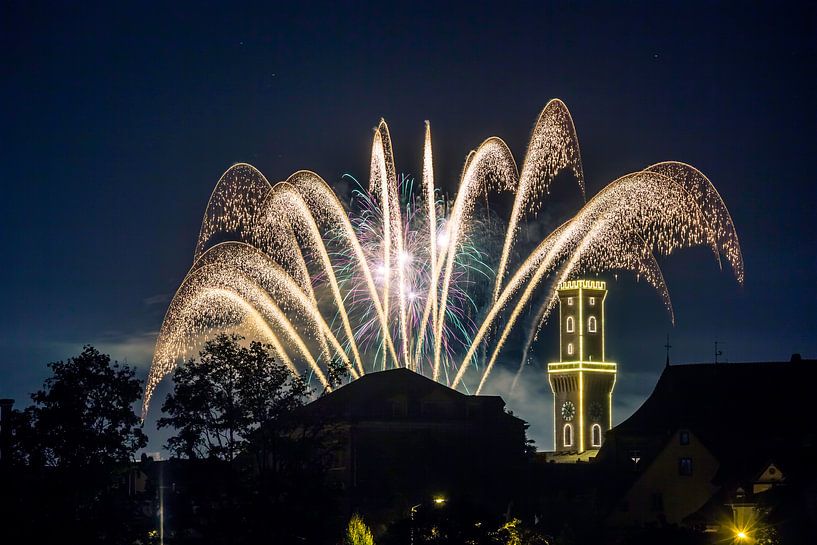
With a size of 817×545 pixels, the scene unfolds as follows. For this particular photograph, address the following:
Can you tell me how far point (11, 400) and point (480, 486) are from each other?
49969mm

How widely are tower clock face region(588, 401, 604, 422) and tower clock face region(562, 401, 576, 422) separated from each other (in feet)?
6.17

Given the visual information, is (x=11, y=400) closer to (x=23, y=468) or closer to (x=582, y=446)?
(x=23, y=468)

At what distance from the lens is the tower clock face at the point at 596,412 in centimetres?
19162

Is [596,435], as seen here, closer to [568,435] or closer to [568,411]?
[568,435]

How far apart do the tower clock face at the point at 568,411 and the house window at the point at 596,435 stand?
9.03ft

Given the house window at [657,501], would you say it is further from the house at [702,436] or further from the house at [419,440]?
the house at [419,440]

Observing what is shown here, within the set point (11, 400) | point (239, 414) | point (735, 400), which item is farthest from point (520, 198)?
point (735, 400)

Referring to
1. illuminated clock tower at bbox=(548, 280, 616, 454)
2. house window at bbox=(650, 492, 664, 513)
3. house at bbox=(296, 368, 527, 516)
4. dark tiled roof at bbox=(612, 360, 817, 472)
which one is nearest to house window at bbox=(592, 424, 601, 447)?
illuminated clock tower at bbox=(548, 280, 616, 454)

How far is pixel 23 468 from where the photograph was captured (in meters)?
85.0

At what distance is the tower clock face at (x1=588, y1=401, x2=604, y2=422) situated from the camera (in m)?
192

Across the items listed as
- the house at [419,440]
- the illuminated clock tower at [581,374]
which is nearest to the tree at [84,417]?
the house at [419,440]

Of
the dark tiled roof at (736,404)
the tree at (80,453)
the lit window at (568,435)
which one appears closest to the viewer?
the tree at (80,453)

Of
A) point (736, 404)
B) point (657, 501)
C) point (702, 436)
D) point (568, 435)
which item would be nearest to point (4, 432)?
point (657, 501)

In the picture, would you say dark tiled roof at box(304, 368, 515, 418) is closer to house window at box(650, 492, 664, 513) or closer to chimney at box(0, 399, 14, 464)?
house window at box(650, 492, 664, 513)
